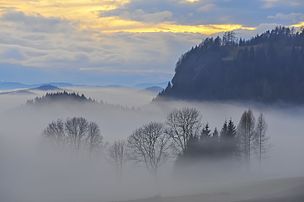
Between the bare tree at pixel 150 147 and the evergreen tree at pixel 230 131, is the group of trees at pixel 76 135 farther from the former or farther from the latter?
the evergreen tree at pixel 230 131

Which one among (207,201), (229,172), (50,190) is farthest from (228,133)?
(207,201)

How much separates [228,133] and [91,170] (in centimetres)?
3154

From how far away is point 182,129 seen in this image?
118875mm

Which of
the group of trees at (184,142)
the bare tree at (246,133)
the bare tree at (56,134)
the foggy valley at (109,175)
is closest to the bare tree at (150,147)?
the group of trees at (184,142)

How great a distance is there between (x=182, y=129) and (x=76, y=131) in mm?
37607

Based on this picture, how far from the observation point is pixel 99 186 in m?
113

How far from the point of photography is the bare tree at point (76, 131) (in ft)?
466

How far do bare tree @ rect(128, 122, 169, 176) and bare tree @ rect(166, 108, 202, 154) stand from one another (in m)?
3.19

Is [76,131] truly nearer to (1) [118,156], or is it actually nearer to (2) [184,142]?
(1) [118,156]

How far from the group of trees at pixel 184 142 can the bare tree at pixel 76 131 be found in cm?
28

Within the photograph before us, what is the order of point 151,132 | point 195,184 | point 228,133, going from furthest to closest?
point 151,132, point 228,133, point 195,184

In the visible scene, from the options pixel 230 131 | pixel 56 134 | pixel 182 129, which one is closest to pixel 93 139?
pixel 56 134

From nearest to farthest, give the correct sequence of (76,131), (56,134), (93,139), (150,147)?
(150,147), (93,139), (56,134), (76,131)

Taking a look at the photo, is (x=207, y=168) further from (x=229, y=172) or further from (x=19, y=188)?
(x=19, y=188)
